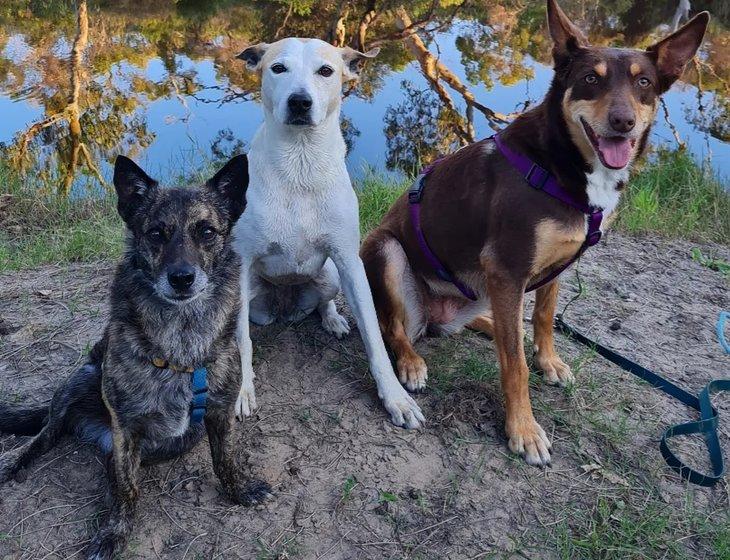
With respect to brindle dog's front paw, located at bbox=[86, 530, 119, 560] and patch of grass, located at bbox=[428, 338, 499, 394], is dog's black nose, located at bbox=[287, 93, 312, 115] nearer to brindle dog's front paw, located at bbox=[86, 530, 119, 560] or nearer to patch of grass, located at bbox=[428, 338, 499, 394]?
patch of grass, located at bbox=[428, 338, 499, 394]

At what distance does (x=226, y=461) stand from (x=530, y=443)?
4.45ft

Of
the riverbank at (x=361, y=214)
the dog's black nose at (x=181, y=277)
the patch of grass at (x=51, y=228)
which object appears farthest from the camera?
the riverbank at (x=361, y=214)

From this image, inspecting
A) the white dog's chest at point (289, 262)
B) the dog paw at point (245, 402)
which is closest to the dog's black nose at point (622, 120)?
the white dog's chest at point (289, 262)

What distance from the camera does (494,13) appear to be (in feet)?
46.5

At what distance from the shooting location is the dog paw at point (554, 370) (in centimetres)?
336

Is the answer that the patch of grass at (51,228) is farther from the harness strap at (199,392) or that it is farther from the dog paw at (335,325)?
the harness strap at (199,392)

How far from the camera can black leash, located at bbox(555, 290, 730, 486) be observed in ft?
9.14

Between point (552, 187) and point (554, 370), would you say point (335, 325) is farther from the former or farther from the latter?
point (552, 187)

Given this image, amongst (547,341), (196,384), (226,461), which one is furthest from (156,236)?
(547,341)

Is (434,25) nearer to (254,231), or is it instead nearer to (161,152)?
(161,152)

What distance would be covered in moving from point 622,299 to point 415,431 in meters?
2.15

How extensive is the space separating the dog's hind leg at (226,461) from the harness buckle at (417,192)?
163 cm

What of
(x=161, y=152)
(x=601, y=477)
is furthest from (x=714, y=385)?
(x=161, y=152)

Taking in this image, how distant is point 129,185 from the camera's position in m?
2.48
